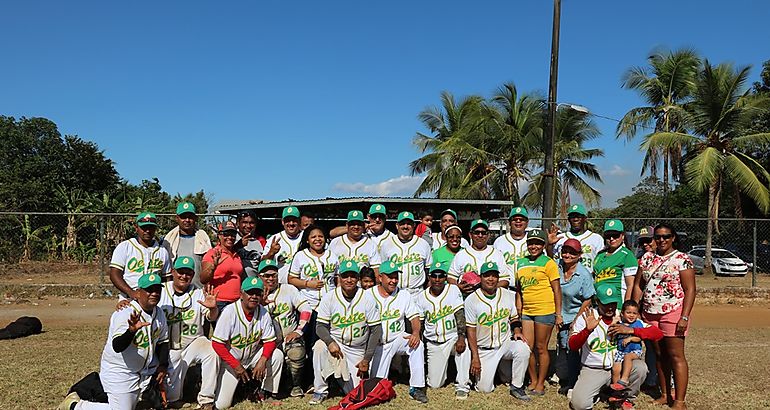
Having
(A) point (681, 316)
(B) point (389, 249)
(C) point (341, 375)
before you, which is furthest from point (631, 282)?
(C) point (341, 375)

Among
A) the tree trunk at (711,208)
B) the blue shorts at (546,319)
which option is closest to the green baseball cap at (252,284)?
the blue shorts at (546,319)

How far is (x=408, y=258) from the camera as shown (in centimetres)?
624

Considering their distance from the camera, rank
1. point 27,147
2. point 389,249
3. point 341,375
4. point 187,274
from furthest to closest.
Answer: point 27,147, point 389,249, point 341,375, point 187,274

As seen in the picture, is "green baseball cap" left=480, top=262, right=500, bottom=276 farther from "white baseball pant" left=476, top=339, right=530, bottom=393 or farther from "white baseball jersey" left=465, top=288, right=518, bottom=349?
"white baseball pant" left=476, top=339, right=530, bottom=393

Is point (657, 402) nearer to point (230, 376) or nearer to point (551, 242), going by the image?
point (551, 242)

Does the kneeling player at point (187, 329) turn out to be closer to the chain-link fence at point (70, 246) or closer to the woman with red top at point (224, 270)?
the woman with red top at point (224, 270)

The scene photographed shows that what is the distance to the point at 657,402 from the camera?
5621 mm

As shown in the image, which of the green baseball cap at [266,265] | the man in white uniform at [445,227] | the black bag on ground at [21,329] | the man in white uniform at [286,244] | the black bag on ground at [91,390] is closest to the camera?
the black bag on ground at [91,390]

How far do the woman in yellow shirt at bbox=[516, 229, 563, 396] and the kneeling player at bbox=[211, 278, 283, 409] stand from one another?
259 cm

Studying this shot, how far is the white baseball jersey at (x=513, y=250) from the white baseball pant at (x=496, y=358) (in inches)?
32.5

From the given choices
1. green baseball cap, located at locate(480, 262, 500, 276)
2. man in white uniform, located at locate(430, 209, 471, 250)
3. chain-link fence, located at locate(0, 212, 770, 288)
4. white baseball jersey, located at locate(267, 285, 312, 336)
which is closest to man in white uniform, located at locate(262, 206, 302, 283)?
white baseball jersey, located at locate(267, 285, 312, 336)

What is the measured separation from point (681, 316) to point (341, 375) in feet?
10.8

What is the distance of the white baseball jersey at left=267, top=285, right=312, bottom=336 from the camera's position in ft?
19.5

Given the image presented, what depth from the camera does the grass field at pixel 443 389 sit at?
5562mm
